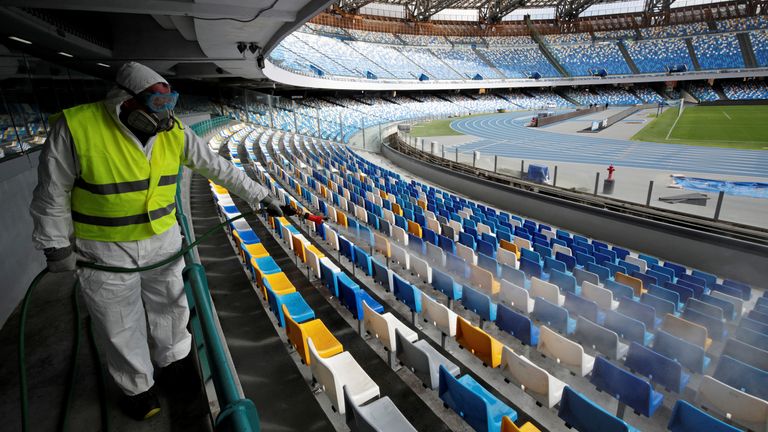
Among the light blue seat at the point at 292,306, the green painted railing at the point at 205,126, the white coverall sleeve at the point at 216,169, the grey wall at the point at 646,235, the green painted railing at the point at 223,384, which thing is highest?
the white coverall sleeve at the point at 216,169

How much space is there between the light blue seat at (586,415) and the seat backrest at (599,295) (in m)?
2.91

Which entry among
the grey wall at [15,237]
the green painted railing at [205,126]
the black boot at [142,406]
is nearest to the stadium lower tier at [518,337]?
the black boot at [142,406]

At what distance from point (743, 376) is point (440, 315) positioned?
3.30 meters

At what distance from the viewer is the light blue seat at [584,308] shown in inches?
218

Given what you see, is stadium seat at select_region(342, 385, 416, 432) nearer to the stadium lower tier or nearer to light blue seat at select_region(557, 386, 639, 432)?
the stadium lower tier

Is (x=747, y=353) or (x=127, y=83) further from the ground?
(x=127, y=83)

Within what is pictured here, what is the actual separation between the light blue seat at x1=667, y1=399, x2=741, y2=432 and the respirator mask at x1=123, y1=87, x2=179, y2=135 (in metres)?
4.53

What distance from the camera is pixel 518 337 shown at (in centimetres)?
509

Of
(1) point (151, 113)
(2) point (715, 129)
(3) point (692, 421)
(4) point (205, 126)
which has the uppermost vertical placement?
(1) point (151, 113)

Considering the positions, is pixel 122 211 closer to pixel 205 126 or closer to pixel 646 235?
pixel 646 235

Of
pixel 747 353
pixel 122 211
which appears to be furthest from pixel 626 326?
pixel 122 211

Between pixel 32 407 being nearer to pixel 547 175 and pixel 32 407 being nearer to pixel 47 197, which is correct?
pixel 47 197

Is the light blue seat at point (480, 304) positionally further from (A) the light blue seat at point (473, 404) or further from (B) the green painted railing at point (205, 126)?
(B) the green painted railing at point (205, 126)

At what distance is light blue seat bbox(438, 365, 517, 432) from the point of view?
10.9 ft
